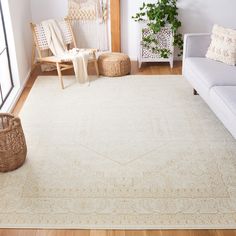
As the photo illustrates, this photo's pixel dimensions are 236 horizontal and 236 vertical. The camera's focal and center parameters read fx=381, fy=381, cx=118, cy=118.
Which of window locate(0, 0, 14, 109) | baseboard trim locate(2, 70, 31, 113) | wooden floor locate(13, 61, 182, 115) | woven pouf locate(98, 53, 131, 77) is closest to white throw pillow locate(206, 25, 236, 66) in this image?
wooden floor locate(13, 61, 182, 115)

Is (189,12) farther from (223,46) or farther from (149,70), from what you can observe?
(223,46)

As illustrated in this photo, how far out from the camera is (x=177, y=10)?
17.3 feet

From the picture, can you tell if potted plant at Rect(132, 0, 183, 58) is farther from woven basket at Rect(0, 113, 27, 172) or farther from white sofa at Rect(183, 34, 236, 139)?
woven basket at Rect(0, 113, 27, 172)

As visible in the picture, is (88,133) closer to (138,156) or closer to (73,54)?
(138,156)

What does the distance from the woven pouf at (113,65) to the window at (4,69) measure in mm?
1168

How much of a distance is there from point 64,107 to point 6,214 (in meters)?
1.75

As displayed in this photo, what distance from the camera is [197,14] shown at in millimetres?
5316

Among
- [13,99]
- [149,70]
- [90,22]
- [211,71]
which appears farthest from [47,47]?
[211,71]

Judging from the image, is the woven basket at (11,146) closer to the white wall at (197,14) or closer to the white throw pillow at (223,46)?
the white throw pillow at (223,46)

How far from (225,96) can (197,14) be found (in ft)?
8.07

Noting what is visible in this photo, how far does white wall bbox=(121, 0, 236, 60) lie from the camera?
5.26m

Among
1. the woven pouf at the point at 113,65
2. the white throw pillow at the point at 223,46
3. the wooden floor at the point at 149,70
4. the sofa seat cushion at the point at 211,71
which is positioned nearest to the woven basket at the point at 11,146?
the sofa seat cushion at the point at 211,71

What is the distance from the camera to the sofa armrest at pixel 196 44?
4207 millimetres

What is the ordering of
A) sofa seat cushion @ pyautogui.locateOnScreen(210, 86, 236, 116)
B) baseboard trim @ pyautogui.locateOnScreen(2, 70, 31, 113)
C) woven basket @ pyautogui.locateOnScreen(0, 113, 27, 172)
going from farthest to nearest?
1. baseboard trim @ pyautogui.locateOnScreen(2, 70, 31, 113)
2. sofa seat cushion @ pyautogui.locateOnScreen(210, 86, 236, 116)
3. woven basket @ pyautogui.locateOnScreen(0, 113, 27, 172)
